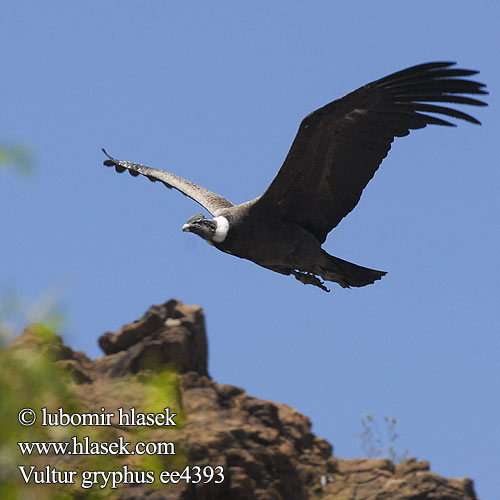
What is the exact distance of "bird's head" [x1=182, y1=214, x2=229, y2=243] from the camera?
9.39 m

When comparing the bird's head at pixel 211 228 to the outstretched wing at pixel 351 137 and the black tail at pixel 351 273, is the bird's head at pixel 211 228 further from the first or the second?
the black tail at pixel 351 273

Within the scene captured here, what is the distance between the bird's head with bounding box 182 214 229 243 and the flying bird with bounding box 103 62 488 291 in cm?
1

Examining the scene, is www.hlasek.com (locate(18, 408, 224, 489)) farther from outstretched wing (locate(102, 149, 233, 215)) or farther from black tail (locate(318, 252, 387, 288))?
outstretched wing (locate(102, 149, 233, 215))

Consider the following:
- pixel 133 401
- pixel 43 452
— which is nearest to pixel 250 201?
pixel 133 401

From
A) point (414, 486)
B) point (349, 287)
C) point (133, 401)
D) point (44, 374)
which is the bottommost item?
point (44, 374)

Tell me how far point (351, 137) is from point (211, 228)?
1.82 m

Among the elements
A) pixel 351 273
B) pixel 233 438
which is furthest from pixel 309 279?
pixel 233 438

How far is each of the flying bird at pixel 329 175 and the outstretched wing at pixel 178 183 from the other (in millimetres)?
1212

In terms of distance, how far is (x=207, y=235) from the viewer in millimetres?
9500

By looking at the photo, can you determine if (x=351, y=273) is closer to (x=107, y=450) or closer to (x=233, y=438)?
(x=233, y=438)

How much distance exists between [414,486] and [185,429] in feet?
9.86

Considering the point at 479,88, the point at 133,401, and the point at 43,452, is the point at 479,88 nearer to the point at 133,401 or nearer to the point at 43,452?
the point at 133,401

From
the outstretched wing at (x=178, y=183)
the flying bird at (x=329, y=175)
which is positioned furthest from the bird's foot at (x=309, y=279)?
the outstretched wing at (x=178, y=183)

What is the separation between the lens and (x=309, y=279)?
9945 millimetres
